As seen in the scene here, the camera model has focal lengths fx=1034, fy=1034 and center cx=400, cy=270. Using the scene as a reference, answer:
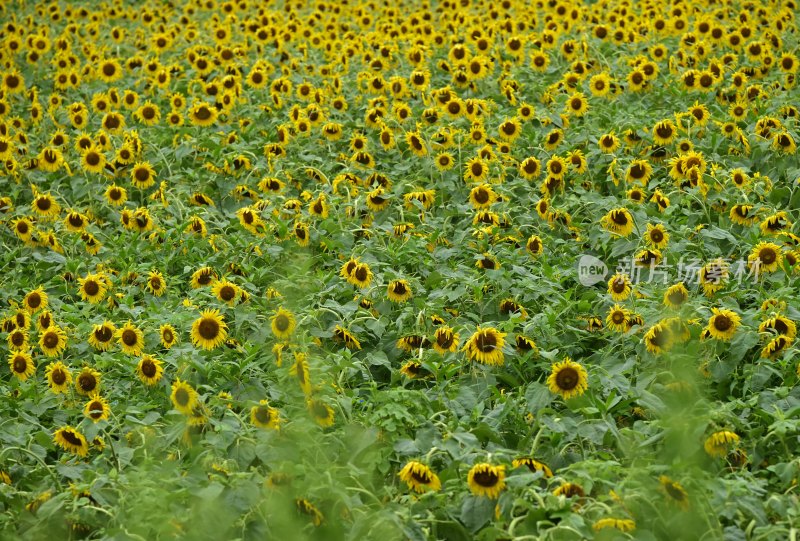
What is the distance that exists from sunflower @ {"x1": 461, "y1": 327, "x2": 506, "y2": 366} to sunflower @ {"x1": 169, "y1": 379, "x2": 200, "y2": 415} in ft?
3.64

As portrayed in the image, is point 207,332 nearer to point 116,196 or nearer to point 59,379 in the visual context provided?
point 59,379

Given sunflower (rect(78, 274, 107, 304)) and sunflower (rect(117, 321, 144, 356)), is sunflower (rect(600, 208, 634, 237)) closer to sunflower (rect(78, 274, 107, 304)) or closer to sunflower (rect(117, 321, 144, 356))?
sunflower (rect(117, 321, 144, 356))

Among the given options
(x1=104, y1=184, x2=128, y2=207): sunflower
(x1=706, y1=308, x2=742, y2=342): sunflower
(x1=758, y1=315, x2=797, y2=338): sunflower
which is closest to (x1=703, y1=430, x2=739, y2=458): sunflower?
(x1=706, y1=308, x2=742, y2=342): sunflower

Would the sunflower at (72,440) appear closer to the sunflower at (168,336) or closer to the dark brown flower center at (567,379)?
the sunflower at (168,336)

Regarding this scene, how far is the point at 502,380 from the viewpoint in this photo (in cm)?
430

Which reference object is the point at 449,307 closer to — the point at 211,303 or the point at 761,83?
the point at 211,303

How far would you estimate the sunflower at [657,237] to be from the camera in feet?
15.6

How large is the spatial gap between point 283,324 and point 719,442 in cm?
167

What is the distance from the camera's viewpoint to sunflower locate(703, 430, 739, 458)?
339 centimetres

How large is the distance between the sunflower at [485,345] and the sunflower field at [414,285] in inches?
0.5

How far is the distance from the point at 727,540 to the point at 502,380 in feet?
4.62

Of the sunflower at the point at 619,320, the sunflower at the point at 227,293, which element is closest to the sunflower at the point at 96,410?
the sunflower at the point at 227,293

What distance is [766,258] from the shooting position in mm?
4602

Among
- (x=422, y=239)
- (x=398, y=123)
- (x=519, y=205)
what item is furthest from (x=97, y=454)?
(x=398, y=123)
